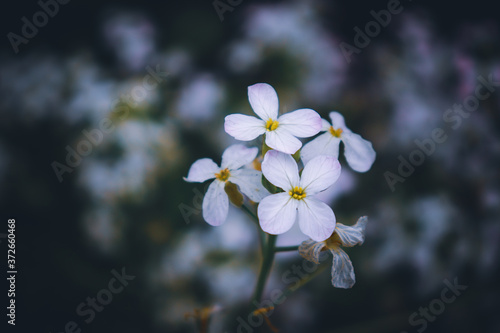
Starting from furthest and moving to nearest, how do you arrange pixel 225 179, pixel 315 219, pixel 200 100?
pixel 200 100
pixel 225 179
pixel 315 219

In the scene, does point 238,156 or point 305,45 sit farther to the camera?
point 305,45

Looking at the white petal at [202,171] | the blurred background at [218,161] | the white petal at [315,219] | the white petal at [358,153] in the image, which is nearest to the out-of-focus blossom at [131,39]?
the blurred background at [218,161]

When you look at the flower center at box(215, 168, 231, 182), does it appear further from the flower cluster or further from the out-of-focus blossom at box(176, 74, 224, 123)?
the out-of-focus blossom at box(176, 74, 224, 123)

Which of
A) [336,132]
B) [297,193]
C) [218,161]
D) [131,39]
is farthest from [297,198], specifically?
[131,39]

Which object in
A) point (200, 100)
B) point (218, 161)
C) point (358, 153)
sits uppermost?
point (358, 153)

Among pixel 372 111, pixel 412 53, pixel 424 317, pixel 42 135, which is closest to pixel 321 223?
pixel 424 317

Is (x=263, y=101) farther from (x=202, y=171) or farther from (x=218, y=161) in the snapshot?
(x=218, y=161)

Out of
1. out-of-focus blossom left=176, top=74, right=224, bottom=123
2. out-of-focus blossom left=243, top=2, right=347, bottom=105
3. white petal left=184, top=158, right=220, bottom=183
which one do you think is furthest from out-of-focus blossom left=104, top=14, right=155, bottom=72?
white petal left=184, top=158, right=220, bottom=183
